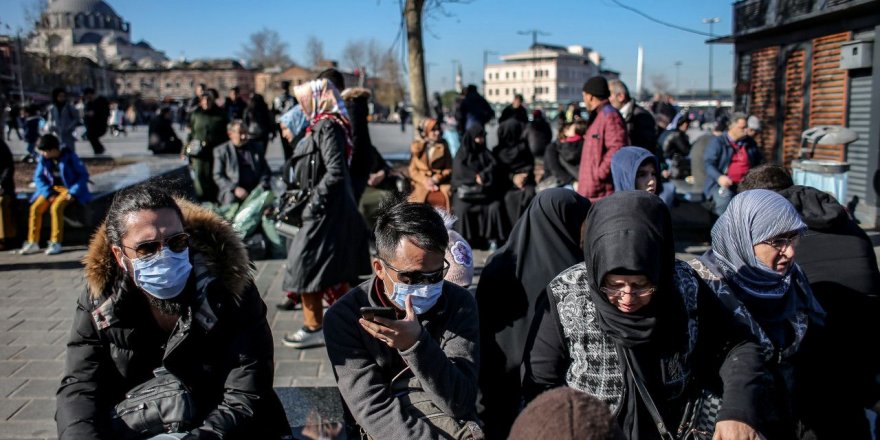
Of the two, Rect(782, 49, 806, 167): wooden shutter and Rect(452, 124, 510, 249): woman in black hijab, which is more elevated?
Rect(782, 49, 806, 167): wooden shutter

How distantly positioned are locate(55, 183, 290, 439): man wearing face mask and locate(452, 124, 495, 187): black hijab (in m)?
5.98

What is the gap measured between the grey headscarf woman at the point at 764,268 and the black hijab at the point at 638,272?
16.1 inches

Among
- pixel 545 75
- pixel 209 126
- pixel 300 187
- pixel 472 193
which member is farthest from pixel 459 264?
pixel 545 75

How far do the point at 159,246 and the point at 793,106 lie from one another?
14684 mm

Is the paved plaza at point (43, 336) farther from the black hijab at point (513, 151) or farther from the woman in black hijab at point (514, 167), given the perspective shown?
the black hijab at point (513, 151)

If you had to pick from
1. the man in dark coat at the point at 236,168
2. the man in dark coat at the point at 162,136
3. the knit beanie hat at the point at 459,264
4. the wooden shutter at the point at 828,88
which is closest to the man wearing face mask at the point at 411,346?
the knit beanie hat at the point at 459,264

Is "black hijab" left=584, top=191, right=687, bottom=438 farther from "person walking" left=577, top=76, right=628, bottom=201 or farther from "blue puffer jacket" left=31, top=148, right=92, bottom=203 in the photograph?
"blue puffer jacket" left=31, top=148, right=92, bottom=203

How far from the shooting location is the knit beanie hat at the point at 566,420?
1.35 meters

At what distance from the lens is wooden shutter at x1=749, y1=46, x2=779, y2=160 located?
15164mm

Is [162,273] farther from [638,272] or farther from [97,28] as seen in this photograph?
[97,28]

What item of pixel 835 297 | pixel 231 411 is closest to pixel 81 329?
pixel 231 411

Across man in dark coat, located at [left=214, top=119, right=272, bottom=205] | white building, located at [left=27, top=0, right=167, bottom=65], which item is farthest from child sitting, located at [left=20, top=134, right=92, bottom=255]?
white building, located at [left=27, top=0, right=167, bottom=65]

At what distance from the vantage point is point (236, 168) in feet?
25.1

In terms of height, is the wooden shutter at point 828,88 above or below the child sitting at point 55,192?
above
